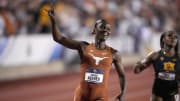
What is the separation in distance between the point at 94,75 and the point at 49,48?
9226 millimetres

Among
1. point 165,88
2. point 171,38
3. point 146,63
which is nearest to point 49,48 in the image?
point 146,63

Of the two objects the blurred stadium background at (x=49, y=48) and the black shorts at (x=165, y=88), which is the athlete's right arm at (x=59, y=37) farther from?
the blurred stadium background at (x=49, y=48)

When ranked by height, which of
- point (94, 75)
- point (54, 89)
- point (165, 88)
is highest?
point (94, 75)

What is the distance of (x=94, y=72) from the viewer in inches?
218

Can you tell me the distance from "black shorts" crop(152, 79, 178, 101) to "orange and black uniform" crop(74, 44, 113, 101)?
→ 1.09 meters

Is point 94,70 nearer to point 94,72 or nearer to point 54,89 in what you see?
point 94,72

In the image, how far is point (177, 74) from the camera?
636 cm

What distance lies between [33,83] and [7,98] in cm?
219

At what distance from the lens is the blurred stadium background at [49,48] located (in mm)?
12430

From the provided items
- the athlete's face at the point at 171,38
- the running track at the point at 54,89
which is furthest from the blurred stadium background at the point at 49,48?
the athlete's face at the point at 171,38

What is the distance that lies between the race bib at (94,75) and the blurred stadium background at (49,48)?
562 cm

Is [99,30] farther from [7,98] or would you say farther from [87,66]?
[7,98]

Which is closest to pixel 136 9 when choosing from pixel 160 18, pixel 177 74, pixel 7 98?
pixel 160 18

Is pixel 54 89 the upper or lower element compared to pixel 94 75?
lower
